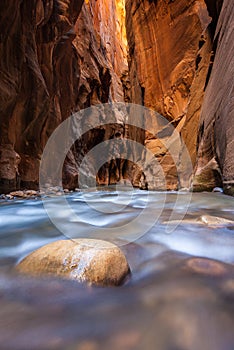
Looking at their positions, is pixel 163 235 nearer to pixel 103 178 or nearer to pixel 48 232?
pixel 48 232

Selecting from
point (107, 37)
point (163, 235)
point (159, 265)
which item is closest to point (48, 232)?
point (163, 235)

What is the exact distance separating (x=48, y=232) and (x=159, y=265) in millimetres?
1541

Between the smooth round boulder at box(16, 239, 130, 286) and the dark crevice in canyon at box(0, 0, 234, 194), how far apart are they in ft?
12.0

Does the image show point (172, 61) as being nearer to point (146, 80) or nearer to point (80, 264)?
point (146, 80)

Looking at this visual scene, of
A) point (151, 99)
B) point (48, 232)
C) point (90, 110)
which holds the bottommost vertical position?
point (48, 232)

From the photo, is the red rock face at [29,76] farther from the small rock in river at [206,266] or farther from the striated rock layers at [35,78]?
the small rock in river at [206,266]

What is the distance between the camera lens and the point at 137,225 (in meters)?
2.75

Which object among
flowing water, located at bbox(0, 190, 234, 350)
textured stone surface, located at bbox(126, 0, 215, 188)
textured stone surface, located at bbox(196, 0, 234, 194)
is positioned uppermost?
textured stone surface, located at bbox(126, 0, 215, 188)

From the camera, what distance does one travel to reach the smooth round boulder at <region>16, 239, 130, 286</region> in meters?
1.16

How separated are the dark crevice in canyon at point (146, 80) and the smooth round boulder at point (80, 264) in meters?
3.64

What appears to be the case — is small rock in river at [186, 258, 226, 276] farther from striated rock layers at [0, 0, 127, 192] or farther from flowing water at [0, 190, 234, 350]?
striated rock layers at [0, 0, 127, 192]

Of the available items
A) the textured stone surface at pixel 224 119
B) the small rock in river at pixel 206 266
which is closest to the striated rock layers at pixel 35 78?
the textured stone surface at pixel 224 119

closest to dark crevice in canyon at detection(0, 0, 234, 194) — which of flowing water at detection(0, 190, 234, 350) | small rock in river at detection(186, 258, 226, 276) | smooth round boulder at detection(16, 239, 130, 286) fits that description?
small rock in river at detection(186, 258, 226, 276)

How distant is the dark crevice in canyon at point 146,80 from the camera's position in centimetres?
584
